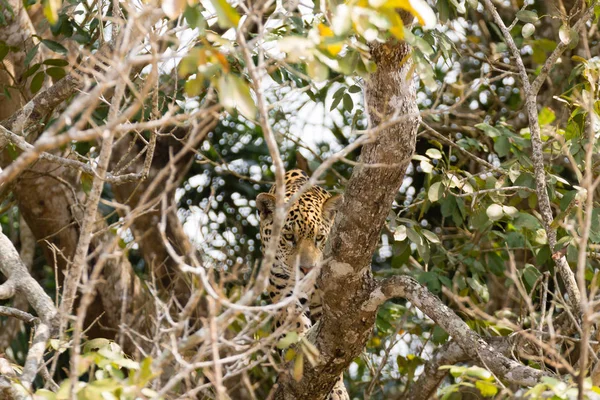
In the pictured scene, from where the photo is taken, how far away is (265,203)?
20.7 ft

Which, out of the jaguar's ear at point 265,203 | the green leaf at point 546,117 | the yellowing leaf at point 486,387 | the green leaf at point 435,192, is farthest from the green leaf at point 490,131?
the yellowing leaf at point 486,387

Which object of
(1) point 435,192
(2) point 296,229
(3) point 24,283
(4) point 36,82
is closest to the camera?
(3) point 24,283

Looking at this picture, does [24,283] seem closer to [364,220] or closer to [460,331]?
[364,220]

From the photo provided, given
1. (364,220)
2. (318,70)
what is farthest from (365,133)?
(364,220)

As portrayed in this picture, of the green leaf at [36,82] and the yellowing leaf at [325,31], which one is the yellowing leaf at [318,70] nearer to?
the yellowing leaf at [325,31]

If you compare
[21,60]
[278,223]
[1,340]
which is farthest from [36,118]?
[1,340]

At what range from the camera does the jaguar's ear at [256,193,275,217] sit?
20.4 ft

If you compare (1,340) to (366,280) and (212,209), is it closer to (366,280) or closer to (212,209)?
(212,209)

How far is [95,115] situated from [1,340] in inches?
116

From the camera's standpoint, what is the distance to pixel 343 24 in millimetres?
2480

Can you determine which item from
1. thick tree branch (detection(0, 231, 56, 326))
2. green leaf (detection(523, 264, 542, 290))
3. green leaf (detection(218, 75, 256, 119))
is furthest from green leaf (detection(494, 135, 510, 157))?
green leaf (detection(218, 75, 256, 119))

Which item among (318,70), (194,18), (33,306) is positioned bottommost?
(33,306)

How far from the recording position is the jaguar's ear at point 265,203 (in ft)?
20.4

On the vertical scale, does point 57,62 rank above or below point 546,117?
above
